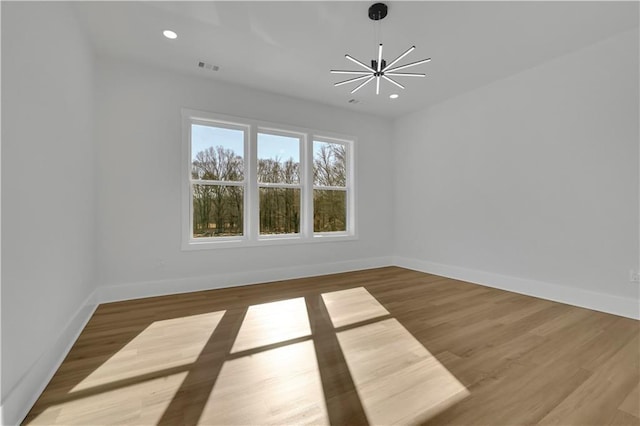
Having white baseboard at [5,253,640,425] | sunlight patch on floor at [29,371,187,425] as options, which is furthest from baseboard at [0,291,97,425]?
sunlight patch on floor at [29,371,187,425]

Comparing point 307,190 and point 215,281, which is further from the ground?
point 307,190

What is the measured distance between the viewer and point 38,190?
173 cm

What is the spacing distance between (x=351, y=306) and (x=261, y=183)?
2.31 metres

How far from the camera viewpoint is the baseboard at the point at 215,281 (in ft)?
11.0

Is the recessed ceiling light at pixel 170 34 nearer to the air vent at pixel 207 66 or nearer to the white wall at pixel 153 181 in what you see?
the air vent at pixel 207 66

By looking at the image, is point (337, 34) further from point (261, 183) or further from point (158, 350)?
point (158, 350)

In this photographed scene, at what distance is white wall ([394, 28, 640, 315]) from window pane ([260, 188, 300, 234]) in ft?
7.60

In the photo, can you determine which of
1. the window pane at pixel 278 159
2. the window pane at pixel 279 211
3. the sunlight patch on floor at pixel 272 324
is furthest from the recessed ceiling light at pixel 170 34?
the sunlight patch on floor at pixel 272 324

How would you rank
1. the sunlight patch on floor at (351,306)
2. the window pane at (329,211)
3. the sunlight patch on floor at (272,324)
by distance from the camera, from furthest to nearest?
1. the window pane at (329,211)
2. the sunlight patch on floor at (351,306)
3. the sunlight patch on floor at (272,324)

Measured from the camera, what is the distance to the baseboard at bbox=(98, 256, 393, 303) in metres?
3.36

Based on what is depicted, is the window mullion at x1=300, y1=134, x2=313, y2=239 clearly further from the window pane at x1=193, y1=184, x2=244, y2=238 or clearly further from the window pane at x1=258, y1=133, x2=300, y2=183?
the window pane at x1=193, y1=184, x2=244, y2=238

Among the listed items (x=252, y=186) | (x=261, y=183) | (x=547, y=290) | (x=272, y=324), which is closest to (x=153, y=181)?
(x=252, y=186)

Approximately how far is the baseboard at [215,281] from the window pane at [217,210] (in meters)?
0.63

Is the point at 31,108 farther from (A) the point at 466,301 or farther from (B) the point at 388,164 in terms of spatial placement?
(B) the point at 388,164
